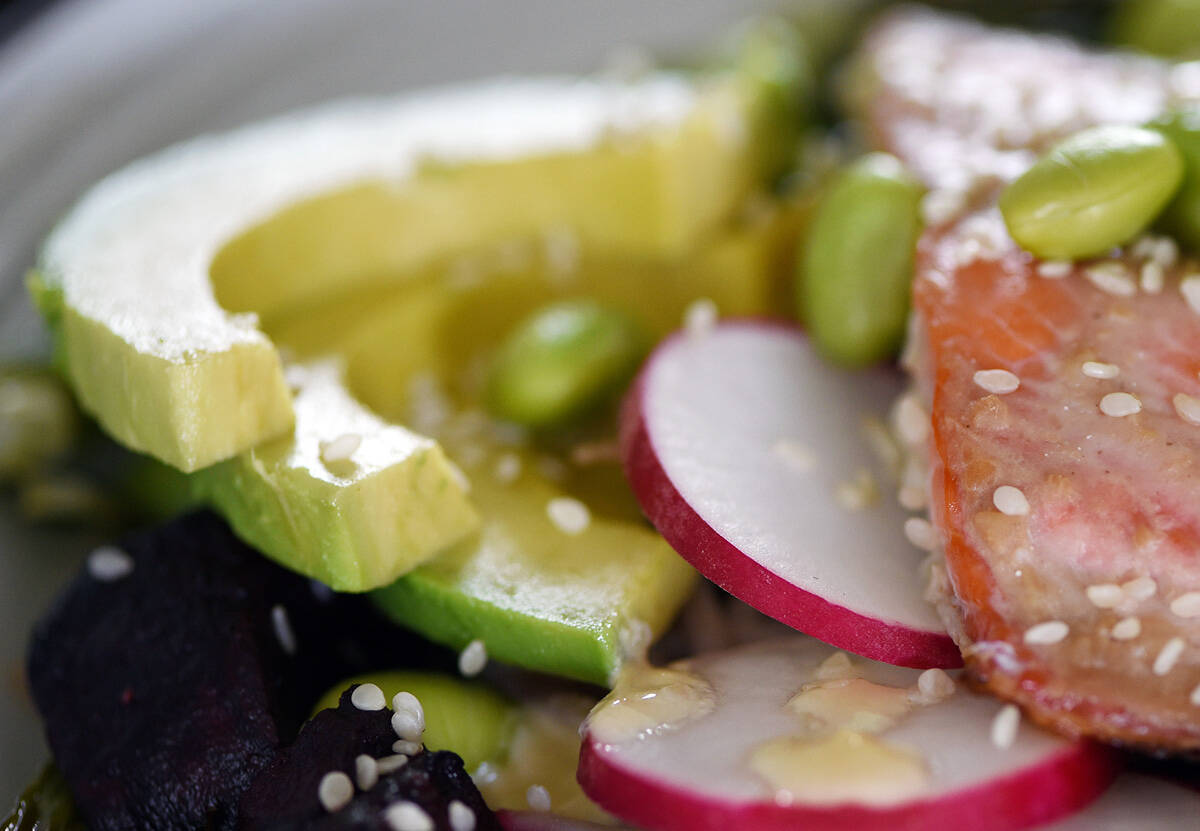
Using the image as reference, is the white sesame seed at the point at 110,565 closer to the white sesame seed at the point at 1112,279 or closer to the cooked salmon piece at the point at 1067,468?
the cooked salmon piece at the point at 1067,468

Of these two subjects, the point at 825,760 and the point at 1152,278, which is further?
the point at 1152,278

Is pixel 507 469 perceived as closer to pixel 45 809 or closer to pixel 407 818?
pixel 407 818

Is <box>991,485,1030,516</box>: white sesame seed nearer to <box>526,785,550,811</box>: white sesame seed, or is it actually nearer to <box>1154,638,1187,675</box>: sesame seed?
<box>1154,638,1187,675</box>: sesame seed

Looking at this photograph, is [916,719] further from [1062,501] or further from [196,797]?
[196,797]

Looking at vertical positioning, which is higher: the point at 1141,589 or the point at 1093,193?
the point at 1093,193

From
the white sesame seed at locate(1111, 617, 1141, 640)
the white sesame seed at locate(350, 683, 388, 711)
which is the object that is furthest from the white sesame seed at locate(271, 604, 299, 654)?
the white sesame seed at locate(1111, 617, 1141, 640)

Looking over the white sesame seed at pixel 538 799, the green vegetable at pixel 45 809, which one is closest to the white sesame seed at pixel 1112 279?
the white sesame seed at pixel 538 799

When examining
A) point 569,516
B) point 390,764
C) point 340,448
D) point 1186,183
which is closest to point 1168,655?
point 1186,183
